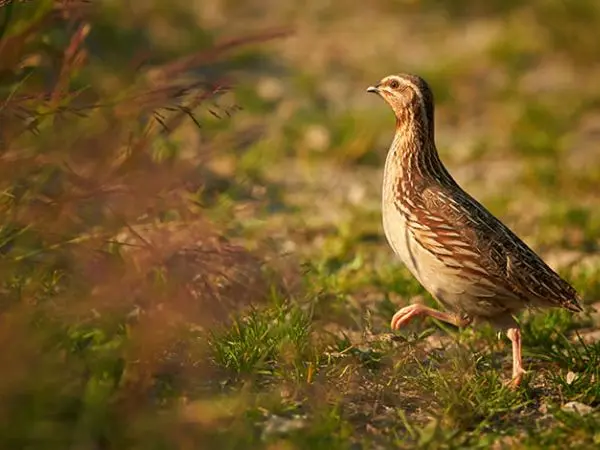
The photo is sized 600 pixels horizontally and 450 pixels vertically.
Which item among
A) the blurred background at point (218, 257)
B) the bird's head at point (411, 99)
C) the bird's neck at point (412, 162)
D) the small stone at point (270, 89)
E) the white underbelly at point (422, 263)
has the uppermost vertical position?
the bird's head at point (411, 99)

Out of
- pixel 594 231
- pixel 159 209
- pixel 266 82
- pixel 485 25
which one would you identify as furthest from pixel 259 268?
pixel 485 25

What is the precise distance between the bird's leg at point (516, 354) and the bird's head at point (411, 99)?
115 cm

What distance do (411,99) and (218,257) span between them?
128cm

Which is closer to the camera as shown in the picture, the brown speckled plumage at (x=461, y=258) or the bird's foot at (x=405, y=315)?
the brown speckled plumage at (x=461, y=258)

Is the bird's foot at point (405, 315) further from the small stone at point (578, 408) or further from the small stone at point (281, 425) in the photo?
the small stone at point (281, 425)

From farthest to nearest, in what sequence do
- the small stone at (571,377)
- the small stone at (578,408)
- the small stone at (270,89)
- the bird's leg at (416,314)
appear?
the small stone at (270,89) < the bird's leg at (416,314) < the small stone at (571,377) < the small stone at (578,408)

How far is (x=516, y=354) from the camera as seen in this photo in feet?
19.2

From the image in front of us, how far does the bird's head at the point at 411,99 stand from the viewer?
6316 mm

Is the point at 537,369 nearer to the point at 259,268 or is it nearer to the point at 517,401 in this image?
the point at 517,401

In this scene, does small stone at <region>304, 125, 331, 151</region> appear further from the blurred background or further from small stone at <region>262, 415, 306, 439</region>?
small stone at <region>262, 415, 306, 439</region>

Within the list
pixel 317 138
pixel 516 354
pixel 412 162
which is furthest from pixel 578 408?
pixel 317 138

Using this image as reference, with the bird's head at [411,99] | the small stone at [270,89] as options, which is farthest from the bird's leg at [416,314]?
the small stone at [270,89]

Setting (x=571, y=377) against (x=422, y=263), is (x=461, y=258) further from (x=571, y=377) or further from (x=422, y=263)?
(x=571, y=377)

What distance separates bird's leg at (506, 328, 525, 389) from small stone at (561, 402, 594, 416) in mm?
349
